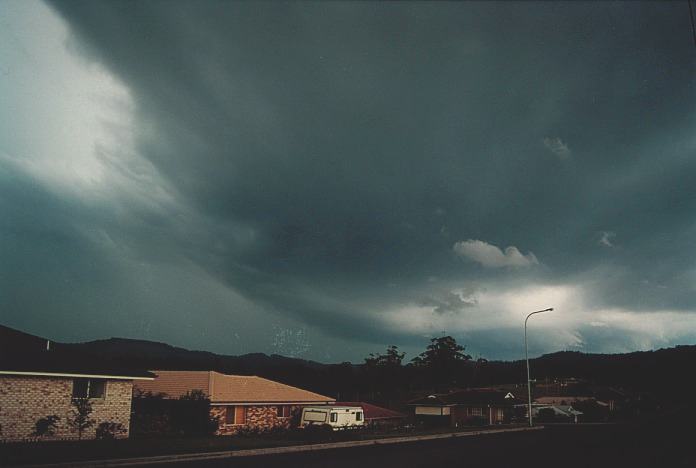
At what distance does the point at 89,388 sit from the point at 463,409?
48.1 metres

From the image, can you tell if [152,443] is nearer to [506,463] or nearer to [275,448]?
[275,448]

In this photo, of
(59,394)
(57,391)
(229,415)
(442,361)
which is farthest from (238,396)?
(442,361)

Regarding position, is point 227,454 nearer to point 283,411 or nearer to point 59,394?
point 59,394

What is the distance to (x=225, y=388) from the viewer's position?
130 ft

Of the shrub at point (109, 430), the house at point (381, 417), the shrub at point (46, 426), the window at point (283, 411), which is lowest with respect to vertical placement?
the house at point (381, 417)

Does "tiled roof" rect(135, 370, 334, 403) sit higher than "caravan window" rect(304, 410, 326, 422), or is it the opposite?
"tiled roof" rect(135, 370, 334, 403)

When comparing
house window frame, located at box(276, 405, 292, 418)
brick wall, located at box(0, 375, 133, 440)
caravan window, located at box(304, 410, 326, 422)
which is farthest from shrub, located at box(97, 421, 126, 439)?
house window frame, located at box(276, 405, 292, 418)

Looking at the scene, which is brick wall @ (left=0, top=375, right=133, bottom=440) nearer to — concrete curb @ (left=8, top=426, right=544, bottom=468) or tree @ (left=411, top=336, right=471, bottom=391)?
concrete curb @ (left=8, top=426, right=544, bottom=468)

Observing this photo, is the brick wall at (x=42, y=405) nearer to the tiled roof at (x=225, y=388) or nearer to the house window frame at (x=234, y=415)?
the tiled roof at (x=225, y=388)

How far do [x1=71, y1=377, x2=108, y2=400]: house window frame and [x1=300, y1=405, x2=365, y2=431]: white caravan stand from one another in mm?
13882

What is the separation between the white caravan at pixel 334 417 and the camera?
3594 cm

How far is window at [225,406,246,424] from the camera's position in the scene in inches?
1467

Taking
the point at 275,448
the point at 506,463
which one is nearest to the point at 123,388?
the point at 275,448

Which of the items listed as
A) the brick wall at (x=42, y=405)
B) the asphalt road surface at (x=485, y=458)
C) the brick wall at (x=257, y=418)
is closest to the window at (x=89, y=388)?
the brick wall at (x=42, y=405)
